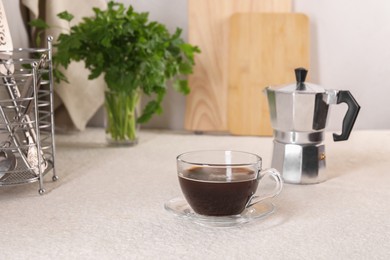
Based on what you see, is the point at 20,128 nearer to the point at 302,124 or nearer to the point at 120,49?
the point at 120,49

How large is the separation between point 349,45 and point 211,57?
12.9 inches

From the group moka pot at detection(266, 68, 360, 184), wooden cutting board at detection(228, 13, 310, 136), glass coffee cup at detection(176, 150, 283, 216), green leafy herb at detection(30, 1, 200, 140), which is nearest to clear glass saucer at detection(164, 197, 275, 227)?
glass coffee cup at detection(176, 150, 283, 216)

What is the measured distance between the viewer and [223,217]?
80cm

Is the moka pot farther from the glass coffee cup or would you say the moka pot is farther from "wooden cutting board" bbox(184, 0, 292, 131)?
"wooden cutting board" bbox(184, 0, 292, 131)

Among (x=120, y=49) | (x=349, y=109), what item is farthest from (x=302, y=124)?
(x=120, y=49)

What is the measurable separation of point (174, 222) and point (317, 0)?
836 millimetres

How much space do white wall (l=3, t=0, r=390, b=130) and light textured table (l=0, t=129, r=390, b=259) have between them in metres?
0.28

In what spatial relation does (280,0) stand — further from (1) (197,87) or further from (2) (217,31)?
(1) (197,87)

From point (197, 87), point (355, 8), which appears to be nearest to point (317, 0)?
point (355, 8)

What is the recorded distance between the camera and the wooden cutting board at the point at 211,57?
1441 millimetres

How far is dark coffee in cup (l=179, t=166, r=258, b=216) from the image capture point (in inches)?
30.5

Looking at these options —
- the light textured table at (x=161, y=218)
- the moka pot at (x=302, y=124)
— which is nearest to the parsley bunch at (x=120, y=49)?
the light textured table at (x=161, y=218)

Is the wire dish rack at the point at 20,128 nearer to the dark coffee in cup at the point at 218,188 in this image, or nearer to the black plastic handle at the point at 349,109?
the dark coffee in cup at the point at 218,188

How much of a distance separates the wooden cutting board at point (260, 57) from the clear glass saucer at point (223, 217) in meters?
0.60
